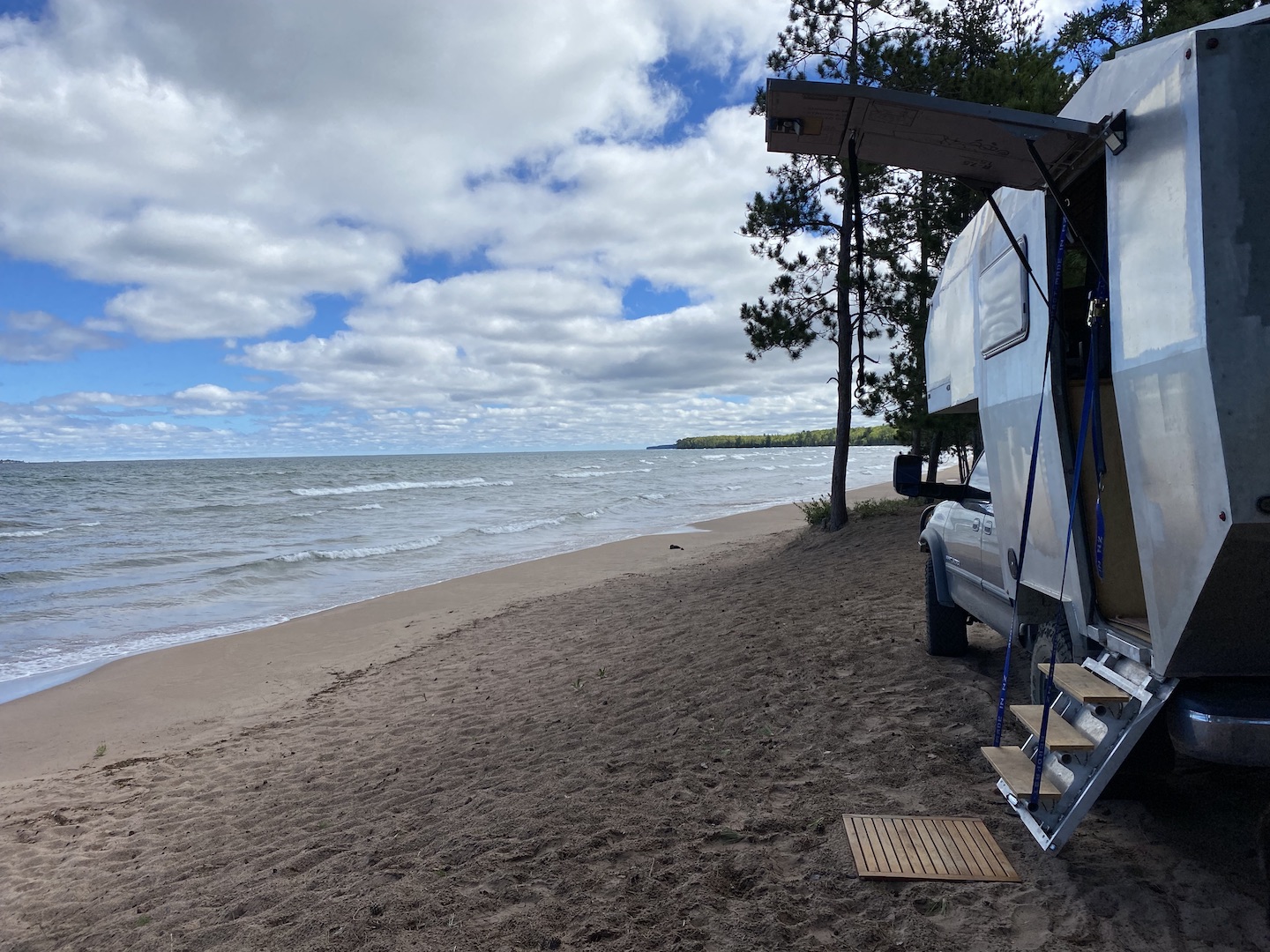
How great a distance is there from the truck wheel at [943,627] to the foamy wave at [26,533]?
25.3m

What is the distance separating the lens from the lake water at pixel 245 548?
11320 millimetres

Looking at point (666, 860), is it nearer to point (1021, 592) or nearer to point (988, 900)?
point (988, 900)

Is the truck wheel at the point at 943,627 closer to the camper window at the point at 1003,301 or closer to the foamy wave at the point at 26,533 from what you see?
the camper window at the point at 1003,301

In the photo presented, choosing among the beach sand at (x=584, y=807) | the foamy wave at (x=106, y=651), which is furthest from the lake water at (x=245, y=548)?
the beach sand at (x=584, y=807)

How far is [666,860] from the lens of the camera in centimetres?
330

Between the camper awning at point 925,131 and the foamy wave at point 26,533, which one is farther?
the foamy wave at point 26,533

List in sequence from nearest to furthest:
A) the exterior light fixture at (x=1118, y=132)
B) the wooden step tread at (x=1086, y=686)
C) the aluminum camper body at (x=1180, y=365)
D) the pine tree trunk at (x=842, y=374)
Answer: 1. the aluminum camper body at (x=1180, y=365)
2. the exterior light fixture at (x=1118, y=132)
3. the wooden step tread at (x=1086, y=686)
4. the pine tree trunk at (x=842, y=374)

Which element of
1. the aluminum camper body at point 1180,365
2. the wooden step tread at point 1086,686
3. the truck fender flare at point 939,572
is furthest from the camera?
the truck fender flare at point 939,572

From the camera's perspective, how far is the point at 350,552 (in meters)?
18.2

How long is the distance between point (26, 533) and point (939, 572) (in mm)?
26630

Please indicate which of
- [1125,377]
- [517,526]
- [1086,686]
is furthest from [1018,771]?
[517,526]

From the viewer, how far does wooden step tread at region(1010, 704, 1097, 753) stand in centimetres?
278

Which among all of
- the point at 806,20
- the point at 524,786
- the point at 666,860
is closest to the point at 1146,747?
the point at 666,860

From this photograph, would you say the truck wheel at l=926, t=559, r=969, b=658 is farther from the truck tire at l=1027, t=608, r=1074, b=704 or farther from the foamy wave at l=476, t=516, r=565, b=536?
the foamy wave at l=476, t=516, r=565, b=536
